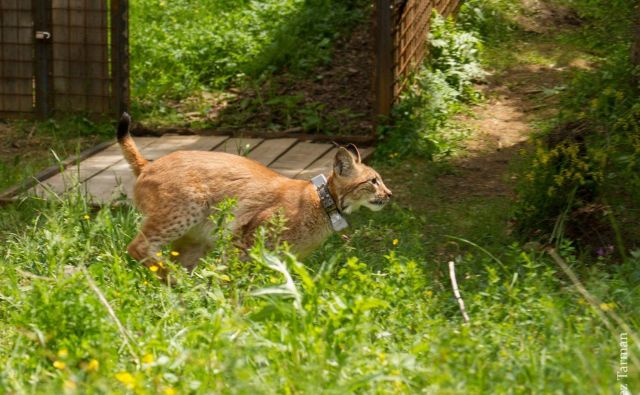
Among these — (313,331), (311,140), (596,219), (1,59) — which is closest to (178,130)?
(311,140)

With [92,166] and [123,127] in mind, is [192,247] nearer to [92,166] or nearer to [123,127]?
[123,127]

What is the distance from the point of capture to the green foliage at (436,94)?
10.5 metres

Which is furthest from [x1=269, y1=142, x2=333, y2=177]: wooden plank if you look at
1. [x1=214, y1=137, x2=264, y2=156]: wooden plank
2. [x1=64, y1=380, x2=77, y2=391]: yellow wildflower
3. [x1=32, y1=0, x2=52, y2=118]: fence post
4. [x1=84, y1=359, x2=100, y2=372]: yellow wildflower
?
[x1=64, y1=380, x2=77, y2=391]: yellow wildflower

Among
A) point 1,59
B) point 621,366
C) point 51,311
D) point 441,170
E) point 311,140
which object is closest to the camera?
point 621,366

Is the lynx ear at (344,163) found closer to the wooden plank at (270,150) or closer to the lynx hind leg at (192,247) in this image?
the lynx hind leg at (192,247)

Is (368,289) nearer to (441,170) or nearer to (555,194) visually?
(555,194)

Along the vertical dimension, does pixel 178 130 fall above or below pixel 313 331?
below

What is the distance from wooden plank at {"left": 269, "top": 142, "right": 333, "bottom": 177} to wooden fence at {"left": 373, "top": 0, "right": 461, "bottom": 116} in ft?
2.35

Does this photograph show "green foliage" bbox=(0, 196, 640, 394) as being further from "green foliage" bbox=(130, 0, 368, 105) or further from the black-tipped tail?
"green foliage" bbox=(130, 0, 368, 105)

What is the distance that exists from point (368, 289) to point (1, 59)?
7631 mm

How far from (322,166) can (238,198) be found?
9.46 feet

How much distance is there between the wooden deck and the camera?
32.2ft

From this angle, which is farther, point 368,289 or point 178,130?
point 178,130

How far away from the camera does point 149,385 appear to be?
4883mm
